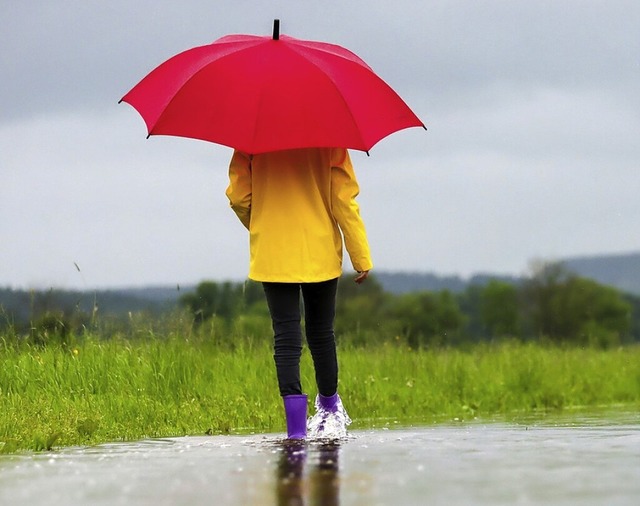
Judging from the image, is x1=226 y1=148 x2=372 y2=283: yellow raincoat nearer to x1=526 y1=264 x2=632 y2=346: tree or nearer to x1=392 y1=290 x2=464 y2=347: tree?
x1=392 y1=290 x2=464 y2=347: tree

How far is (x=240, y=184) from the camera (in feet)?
27.2

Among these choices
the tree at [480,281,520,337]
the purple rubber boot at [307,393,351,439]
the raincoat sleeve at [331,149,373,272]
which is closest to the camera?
the raincoat sleeve at [331,149,373,272]

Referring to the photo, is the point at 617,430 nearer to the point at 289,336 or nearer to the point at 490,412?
the point at 289,336

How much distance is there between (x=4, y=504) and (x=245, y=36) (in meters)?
4.24

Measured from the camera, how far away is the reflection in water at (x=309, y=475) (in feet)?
17.3

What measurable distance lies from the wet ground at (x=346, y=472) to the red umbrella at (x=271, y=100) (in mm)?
1922

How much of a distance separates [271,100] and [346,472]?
2838 mm

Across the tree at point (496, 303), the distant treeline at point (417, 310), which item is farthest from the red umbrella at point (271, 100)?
the tree at point (496, 303)

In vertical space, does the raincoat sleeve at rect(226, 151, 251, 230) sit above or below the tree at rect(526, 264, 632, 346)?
above

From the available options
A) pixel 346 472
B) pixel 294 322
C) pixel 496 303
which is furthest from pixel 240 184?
pixel 496 303

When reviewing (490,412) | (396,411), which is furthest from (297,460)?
(490,412)

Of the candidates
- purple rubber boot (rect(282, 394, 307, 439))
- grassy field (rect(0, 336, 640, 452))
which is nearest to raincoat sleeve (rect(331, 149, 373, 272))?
purple rubber boot (rect(282, 394, 307, 439))

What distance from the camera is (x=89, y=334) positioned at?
12.4 m

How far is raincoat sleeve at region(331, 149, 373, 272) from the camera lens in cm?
825
